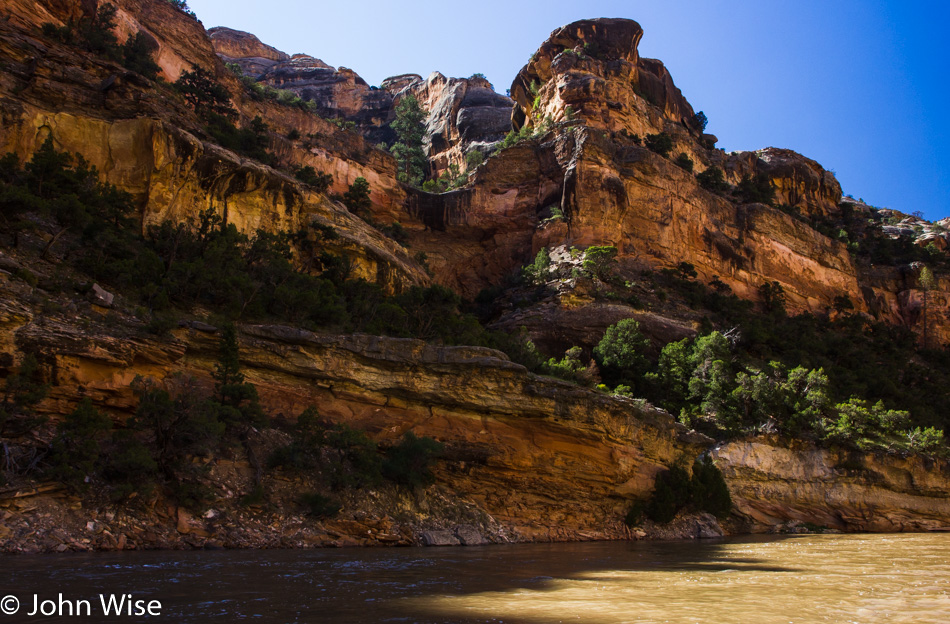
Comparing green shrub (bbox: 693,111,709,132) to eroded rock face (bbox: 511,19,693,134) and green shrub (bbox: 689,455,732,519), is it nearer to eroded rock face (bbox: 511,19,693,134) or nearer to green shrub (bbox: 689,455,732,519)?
eroded rock face (bbox: 511,19,693,134)

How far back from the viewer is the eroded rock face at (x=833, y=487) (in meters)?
33.9

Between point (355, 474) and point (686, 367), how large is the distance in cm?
2856

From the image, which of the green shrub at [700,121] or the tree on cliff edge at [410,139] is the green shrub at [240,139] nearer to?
the tree on cliff edge at [410,139]

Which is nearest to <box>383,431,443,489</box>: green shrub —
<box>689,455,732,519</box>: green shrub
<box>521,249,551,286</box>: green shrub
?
<box>689,455,732,519</box>: green shrub

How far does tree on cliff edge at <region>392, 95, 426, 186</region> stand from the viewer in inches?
3189

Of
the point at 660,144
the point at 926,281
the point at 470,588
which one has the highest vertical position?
the point at 660,144

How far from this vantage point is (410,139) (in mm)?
87250

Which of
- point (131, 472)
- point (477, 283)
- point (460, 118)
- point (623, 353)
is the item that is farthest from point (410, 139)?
point (131, 472)

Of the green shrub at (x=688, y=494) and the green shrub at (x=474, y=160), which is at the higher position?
the green shrub at (x=474, y=160)

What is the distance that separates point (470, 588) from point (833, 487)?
3256 centimetres

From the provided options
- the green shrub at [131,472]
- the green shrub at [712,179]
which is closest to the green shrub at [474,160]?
the green shrub at [712,179]

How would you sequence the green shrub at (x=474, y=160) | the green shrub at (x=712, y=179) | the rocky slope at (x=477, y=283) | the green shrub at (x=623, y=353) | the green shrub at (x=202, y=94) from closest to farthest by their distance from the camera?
the rocky slope at (x=477, y=283), the green shrub at (x=202, y=94), the green shrub at (x=623, y=353), the green shrub at (x=712, y=179), the green shrub at (x=474, y=160)

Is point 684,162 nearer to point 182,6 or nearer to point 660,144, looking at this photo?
point 660,144

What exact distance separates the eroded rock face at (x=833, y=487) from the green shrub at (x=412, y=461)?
18.5 metres
